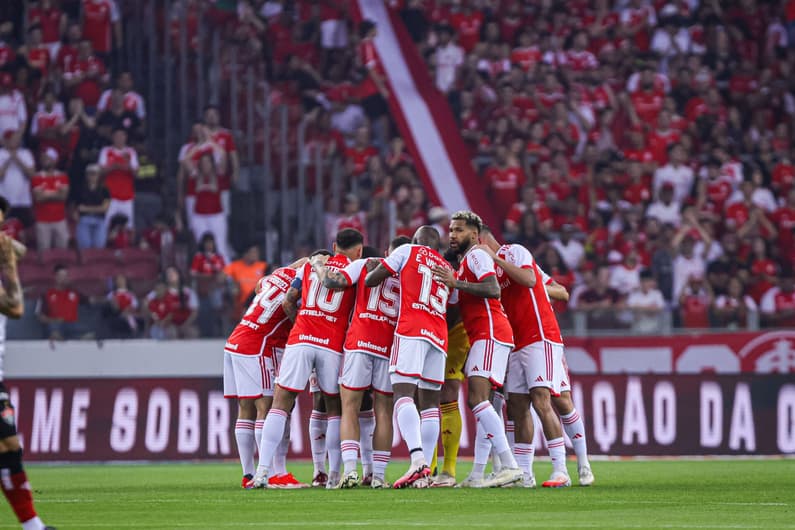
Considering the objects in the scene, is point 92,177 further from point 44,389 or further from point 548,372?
point 548,372

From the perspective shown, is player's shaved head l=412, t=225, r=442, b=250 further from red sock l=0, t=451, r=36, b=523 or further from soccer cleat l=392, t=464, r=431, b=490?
red sock l=0, t=451, r=36, b=523

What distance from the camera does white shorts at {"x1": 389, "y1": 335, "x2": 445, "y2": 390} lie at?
12.5 meters

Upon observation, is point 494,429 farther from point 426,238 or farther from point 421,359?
point 426,238

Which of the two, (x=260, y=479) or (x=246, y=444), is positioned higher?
(x=246, y=444)

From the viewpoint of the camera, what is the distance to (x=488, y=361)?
1262cm

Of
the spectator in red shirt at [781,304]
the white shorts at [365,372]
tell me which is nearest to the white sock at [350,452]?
the white shorts at [365,372]

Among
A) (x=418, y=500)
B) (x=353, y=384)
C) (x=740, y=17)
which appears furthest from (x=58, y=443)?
(x=740, y=17)

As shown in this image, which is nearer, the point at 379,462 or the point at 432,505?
the point at 432,505

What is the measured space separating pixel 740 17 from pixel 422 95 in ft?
21.6

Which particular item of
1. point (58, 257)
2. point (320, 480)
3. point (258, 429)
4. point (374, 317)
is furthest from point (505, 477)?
point (58, 257)

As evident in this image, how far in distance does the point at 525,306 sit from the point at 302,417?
714cm

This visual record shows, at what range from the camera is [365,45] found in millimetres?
26844

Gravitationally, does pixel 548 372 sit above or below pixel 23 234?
below

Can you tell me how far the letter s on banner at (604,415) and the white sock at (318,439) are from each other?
6825 mm
